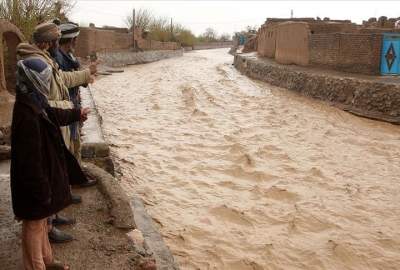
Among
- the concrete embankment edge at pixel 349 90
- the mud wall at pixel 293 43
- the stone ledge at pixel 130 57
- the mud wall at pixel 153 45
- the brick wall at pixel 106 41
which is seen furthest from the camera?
the mud wall at pixel 153 45

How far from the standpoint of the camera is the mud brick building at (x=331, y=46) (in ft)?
40.7

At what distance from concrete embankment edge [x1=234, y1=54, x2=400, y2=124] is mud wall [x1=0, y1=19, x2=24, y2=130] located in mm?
8101

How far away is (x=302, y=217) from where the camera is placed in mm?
5066

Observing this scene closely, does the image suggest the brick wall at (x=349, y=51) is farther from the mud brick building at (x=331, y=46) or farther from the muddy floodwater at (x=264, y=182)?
the muddy floodwater at (x=264, y=182)

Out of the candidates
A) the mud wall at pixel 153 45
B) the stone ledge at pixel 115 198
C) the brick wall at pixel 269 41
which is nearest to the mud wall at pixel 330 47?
the brick wall at pixel 269 41

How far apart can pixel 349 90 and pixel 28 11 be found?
9.63 m

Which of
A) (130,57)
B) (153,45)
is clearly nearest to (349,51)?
(130,57)

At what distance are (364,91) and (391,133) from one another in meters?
1.96

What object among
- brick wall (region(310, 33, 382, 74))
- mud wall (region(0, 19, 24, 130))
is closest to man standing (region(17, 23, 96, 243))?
mud wall (region(0, 19, 24, 130))

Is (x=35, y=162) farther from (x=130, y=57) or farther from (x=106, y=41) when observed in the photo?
(x=130, y=57)

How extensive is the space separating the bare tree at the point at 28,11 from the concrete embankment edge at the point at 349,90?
8.24m

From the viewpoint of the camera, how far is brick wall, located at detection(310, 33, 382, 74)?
1230cm

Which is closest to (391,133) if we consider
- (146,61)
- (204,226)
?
(204,226)

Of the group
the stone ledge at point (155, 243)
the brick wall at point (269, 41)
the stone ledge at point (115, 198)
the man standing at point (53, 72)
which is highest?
the brick wall at point (269, 41)
